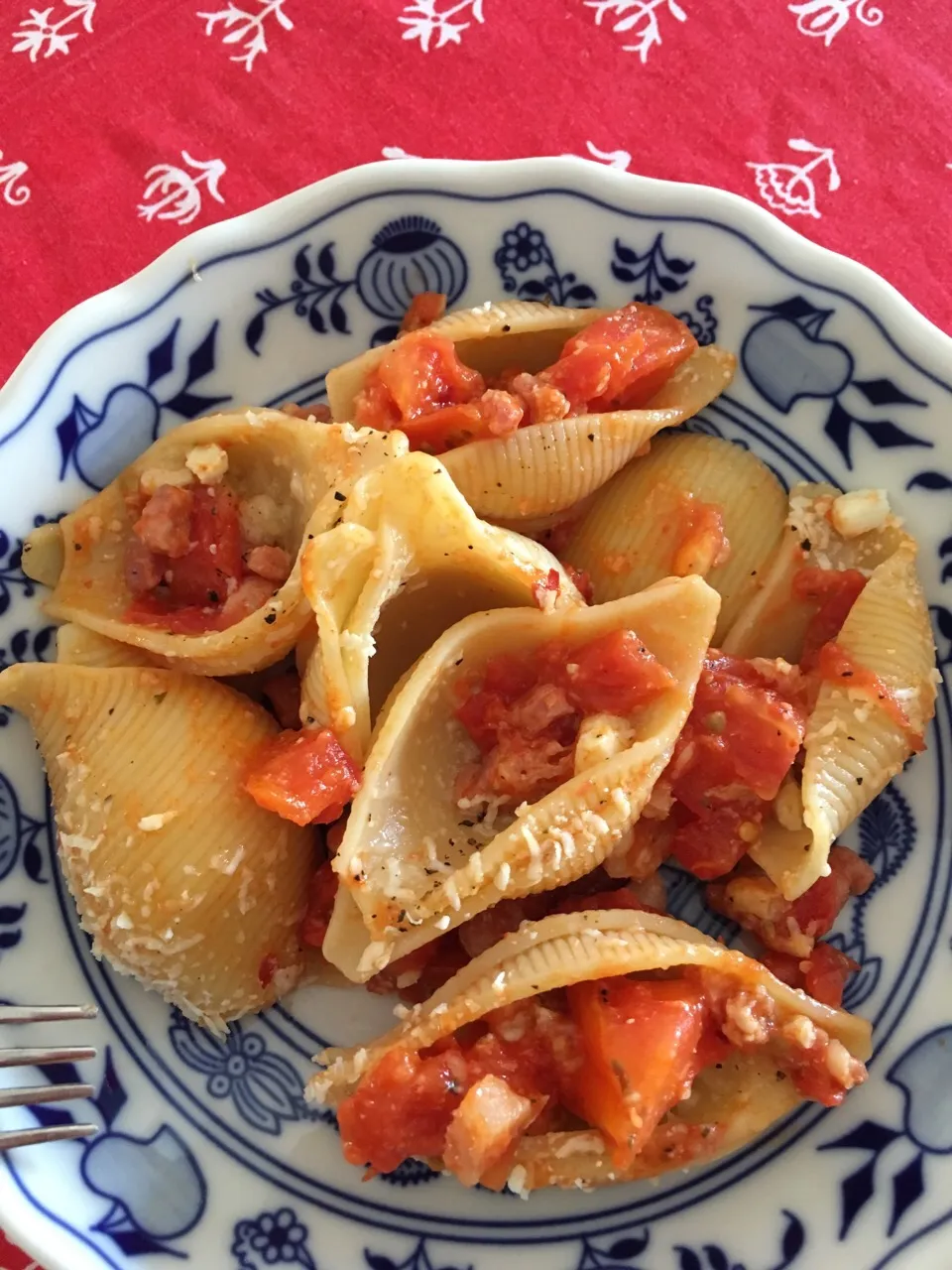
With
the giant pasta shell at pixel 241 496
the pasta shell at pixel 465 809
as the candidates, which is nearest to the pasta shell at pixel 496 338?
the giant pasta shell at pixel 241 496

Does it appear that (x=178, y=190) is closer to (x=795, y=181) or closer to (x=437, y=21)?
(x=437, y=21)

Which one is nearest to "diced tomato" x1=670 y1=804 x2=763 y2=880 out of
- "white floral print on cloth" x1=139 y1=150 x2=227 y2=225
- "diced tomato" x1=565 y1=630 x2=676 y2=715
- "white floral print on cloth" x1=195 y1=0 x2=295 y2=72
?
"diced tomato" x1=565 y1=630 x2=676 y2=715

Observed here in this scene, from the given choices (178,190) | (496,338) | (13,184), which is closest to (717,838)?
(496,338)

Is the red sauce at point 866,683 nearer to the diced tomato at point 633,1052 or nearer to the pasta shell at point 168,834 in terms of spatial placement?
the diced tomato at point 633,1052

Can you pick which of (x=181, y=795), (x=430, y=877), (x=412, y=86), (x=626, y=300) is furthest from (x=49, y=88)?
(x=430, y=877)

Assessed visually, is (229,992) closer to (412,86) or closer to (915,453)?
(915,453)

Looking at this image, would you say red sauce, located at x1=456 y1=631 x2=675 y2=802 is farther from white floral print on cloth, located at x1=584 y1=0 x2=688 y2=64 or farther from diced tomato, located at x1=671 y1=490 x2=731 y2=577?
white floral print on cloth, located at x1=584 y1=0 x2=688 y2=64
